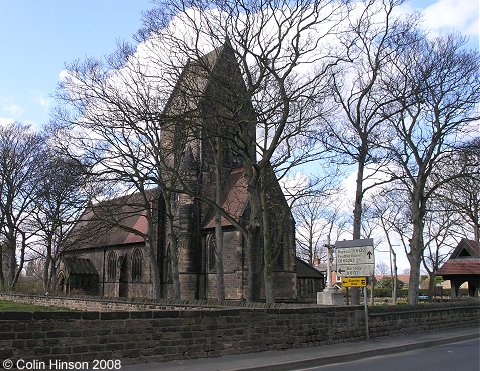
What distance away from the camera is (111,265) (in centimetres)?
5266

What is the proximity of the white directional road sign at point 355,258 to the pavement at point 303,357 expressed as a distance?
2.20m

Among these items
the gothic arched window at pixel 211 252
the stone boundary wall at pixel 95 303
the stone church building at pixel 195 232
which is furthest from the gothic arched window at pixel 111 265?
the gothic arched window at pixel 211 252

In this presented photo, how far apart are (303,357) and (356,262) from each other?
4.92 metres

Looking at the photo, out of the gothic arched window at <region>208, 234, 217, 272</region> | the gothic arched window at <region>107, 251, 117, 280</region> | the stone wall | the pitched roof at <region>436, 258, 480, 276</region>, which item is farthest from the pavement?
the gothic arched window at <region>107, 251, 117, 280</region>

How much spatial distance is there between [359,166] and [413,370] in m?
12.4

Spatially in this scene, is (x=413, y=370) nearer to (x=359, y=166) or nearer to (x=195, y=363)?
(x=195, y=363)

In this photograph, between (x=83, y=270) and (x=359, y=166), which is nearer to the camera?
A: (x=359, y=166)

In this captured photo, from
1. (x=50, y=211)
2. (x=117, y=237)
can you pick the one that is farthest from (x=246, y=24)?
(x=117, y=237)

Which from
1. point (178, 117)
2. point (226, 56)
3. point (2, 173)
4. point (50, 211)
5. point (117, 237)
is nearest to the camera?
point (178, 117)

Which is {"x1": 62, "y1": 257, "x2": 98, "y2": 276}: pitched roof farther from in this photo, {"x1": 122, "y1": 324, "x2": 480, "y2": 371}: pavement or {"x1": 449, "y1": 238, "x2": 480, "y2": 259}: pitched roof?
{"x1": 122, "y1": 324, "x2": 480, "y2": 371}: pavement

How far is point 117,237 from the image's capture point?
52.5m

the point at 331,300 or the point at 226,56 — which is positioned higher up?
the point at 226,56

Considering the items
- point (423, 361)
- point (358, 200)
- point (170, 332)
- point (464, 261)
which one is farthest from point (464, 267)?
point (170, 332)

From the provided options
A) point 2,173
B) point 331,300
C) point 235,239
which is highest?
point 2,173
